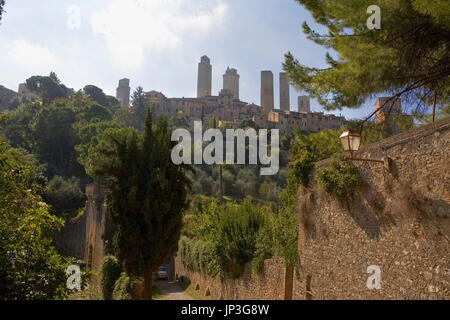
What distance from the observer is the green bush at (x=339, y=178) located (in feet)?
22.5

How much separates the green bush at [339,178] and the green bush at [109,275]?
1066cm

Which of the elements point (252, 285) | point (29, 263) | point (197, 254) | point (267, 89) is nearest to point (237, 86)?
point (267, 89)

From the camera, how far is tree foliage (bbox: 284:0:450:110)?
605cm

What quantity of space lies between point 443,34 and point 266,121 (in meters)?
77.1

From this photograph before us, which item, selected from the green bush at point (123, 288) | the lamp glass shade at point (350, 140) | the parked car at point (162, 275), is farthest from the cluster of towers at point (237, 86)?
the lamp glass shade at point (350, 140)

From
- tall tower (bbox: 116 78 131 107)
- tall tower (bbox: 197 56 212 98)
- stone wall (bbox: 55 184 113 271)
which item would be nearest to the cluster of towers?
tall tower (bbox: 197 56 212 98)

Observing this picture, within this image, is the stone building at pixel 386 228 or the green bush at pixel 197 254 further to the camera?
the green bush at pixel 197 254

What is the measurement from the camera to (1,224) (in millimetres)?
5352

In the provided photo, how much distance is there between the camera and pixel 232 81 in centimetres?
11406

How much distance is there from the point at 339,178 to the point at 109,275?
37.4ft

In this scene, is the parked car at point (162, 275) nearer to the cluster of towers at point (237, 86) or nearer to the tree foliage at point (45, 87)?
the tree foliage at point (45, 87)

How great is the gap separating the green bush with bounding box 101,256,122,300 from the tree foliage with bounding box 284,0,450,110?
11885 millimetres

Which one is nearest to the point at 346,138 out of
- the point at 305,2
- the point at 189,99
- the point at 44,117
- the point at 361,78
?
the point at 361,78

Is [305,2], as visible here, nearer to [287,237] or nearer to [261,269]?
[287,237]
